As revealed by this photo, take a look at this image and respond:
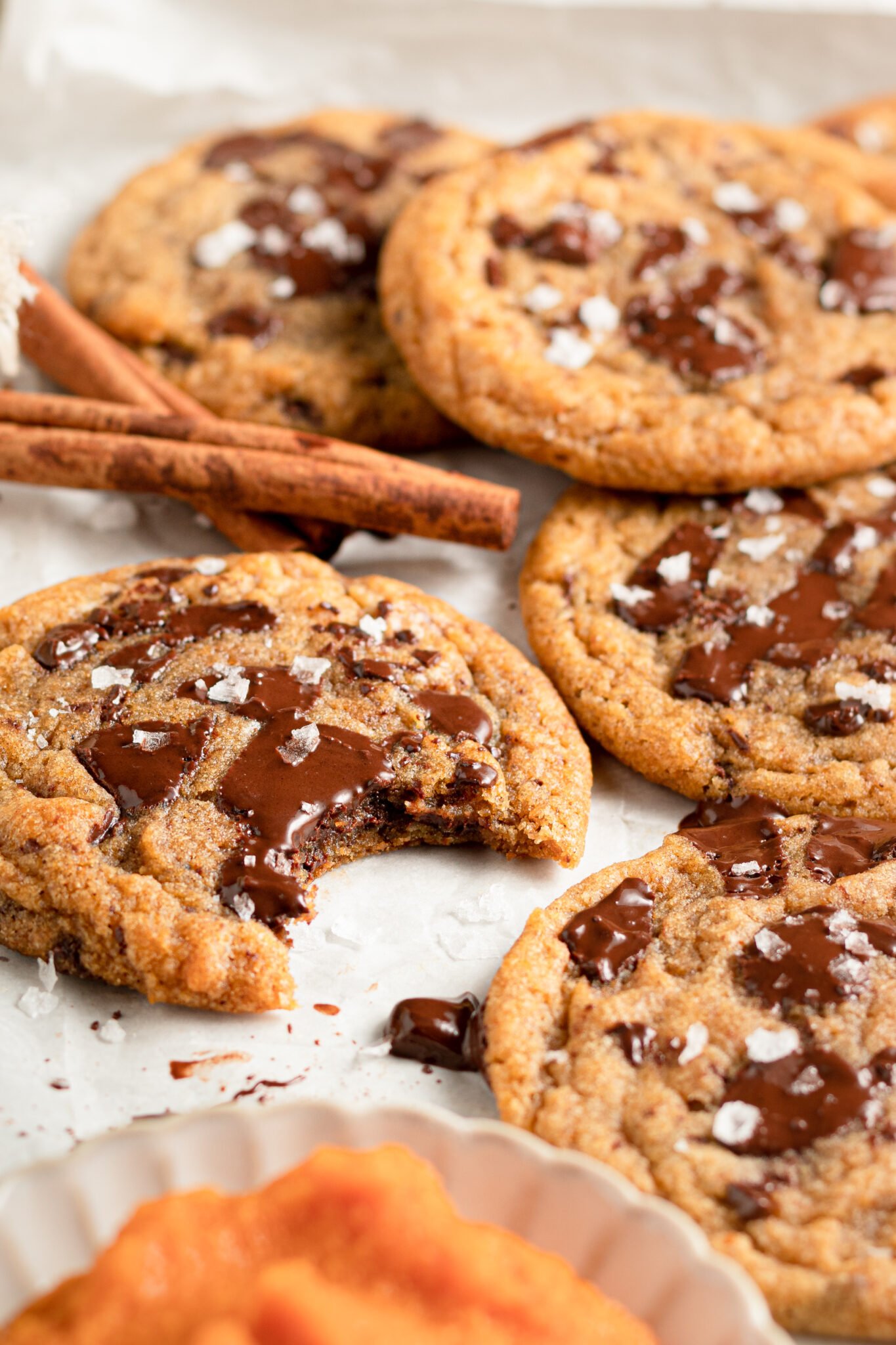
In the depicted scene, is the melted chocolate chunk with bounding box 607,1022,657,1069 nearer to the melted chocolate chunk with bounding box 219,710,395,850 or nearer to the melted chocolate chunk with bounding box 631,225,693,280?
the melted chocolate chunk with bounding box 219,710,395,850

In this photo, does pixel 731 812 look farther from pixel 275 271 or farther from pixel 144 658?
pixel 275 271

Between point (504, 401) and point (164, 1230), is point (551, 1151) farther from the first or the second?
point (504, 401)

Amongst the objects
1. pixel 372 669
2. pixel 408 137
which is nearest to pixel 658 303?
pixel 408 137

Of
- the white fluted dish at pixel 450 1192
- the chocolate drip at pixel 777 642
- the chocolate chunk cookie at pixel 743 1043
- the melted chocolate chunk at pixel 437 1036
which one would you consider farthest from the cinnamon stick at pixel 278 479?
the white fluted dish at pixel 450 1192

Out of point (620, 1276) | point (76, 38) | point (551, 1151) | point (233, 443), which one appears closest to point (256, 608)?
point (233, 443)

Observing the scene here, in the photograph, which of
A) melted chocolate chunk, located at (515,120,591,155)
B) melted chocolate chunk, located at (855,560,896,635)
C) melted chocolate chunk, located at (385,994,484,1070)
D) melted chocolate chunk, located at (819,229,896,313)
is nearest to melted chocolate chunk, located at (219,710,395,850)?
melted chocolate chunk, located at (385,994,484,1070)

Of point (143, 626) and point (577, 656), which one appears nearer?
point (143, 626)

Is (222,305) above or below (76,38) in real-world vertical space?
below
